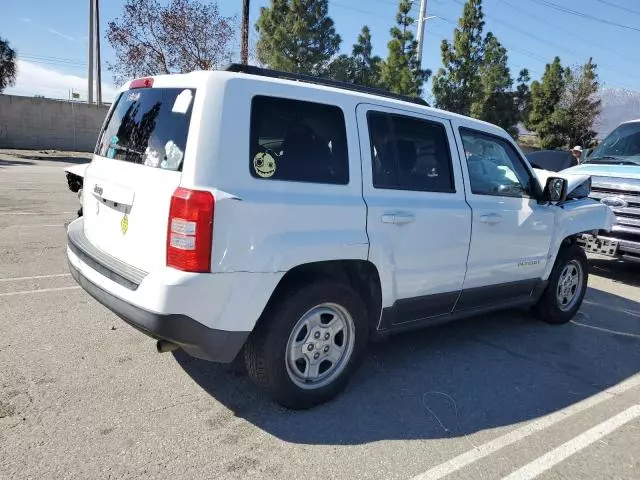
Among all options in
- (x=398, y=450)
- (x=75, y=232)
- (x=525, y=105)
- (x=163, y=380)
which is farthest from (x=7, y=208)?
(x=525, y=105)

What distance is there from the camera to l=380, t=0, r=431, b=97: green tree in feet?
79.3

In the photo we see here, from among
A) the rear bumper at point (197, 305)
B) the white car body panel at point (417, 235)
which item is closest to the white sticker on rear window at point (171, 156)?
the rear bumper at point (197, 305)

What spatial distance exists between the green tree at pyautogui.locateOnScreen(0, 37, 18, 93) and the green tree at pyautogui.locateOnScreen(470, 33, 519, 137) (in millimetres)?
26899

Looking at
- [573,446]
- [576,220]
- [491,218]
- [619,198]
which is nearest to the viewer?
[573,446]

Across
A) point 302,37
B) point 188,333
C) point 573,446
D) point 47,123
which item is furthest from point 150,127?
point 47,123

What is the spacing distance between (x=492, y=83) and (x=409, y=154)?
1006 inches

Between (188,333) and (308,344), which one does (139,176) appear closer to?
(188,333)

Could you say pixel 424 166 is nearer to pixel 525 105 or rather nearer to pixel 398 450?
pixel 398 450

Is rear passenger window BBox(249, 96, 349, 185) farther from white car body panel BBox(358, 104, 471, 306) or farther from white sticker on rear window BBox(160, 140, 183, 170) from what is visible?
white sticker on rear window BBox(160, 140, 183, 170)

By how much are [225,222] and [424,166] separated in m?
1.76

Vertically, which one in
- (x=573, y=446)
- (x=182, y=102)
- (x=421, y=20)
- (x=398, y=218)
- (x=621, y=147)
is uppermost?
(x=421, y=20)

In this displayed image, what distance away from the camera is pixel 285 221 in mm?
3025

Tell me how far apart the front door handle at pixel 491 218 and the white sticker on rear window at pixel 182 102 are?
244 centimetres

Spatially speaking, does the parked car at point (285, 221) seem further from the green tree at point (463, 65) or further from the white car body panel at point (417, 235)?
the green tree at point (463, 65)
